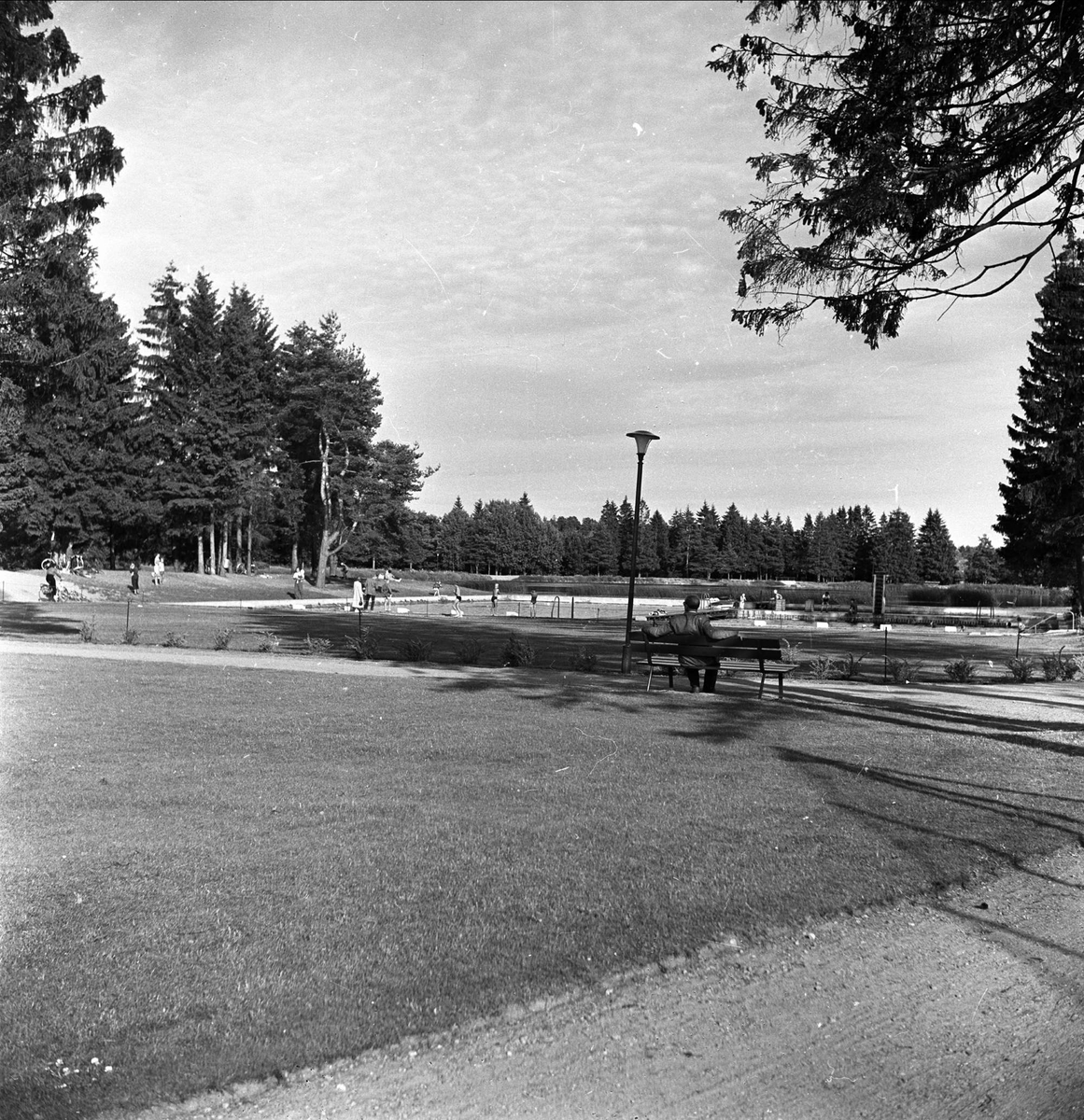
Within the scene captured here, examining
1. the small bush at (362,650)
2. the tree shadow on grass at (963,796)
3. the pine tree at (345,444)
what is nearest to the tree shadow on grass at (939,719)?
the tree shadow on grass at (963,796)

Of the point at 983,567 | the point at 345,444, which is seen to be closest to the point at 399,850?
the point at 345,444

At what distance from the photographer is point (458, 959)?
439 cm

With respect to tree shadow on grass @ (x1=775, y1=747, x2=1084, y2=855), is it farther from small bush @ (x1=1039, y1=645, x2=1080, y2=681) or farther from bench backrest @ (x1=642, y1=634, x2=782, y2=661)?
small bush @ (x1=1039, y1=645, x2=1080, y2=681)

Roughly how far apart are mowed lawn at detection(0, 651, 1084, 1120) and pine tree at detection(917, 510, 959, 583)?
133 metres

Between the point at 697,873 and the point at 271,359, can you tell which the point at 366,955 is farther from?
the point at 271,359

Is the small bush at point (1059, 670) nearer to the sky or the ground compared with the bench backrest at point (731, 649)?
nearer to the ground

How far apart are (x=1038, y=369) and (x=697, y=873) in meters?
55.1

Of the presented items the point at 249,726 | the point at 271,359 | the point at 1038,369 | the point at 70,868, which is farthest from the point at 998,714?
the point at 271,359

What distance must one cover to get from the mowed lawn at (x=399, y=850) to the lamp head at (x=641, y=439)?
703 cm

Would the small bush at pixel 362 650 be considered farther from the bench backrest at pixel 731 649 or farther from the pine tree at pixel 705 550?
the pine tree at pixel 705 550

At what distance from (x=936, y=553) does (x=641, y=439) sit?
129 m

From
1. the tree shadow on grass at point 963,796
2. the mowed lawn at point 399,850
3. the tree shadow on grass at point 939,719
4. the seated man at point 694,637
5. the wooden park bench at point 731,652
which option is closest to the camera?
the mowed lawn at point 399,850

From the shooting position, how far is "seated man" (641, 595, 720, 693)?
554 inches

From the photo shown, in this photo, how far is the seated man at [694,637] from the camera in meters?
14.1
